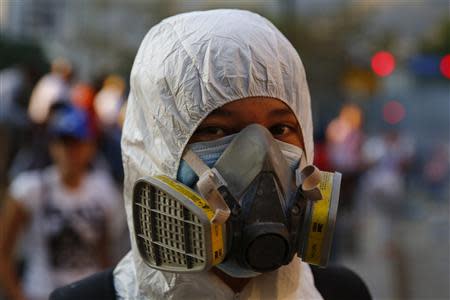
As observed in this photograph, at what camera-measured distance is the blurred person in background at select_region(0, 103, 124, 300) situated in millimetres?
4500

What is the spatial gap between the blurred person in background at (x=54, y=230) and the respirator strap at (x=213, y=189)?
7.72 ft

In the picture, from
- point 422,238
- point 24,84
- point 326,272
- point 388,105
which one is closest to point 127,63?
point 388,105

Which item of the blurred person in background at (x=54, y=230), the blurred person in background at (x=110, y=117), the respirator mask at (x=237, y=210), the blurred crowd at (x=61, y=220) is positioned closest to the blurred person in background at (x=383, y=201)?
the blurred person in background at (x=110, y=117)

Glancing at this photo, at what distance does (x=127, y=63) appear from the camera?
3162 centimetres

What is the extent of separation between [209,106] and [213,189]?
248 mm

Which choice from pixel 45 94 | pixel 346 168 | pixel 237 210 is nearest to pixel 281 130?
pixel 237 210

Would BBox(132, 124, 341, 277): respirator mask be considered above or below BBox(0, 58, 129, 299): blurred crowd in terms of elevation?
above

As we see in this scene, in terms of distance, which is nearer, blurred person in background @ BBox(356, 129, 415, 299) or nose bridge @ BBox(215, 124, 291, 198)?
nose bridge @ BBox(215, 124, 291, 198)

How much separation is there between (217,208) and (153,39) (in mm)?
643

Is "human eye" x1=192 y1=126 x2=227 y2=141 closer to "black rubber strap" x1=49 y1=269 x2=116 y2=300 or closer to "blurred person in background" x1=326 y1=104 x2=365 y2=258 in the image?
"black rubber strap" x1=49 y1=269 x2=116 y2=300

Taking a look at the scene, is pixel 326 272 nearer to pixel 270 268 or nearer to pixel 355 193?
pixel 270 268

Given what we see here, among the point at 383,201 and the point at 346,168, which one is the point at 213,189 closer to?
the point at 383,201

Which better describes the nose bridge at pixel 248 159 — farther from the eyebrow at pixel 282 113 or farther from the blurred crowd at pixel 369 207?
the blurred crowd at pixel 369 207

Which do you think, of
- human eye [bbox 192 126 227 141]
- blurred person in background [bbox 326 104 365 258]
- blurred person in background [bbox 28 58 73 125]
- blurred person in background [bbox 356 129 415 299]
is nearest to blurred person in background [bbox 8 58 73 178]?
blurred person in background [bbox 28 58 73 125]
